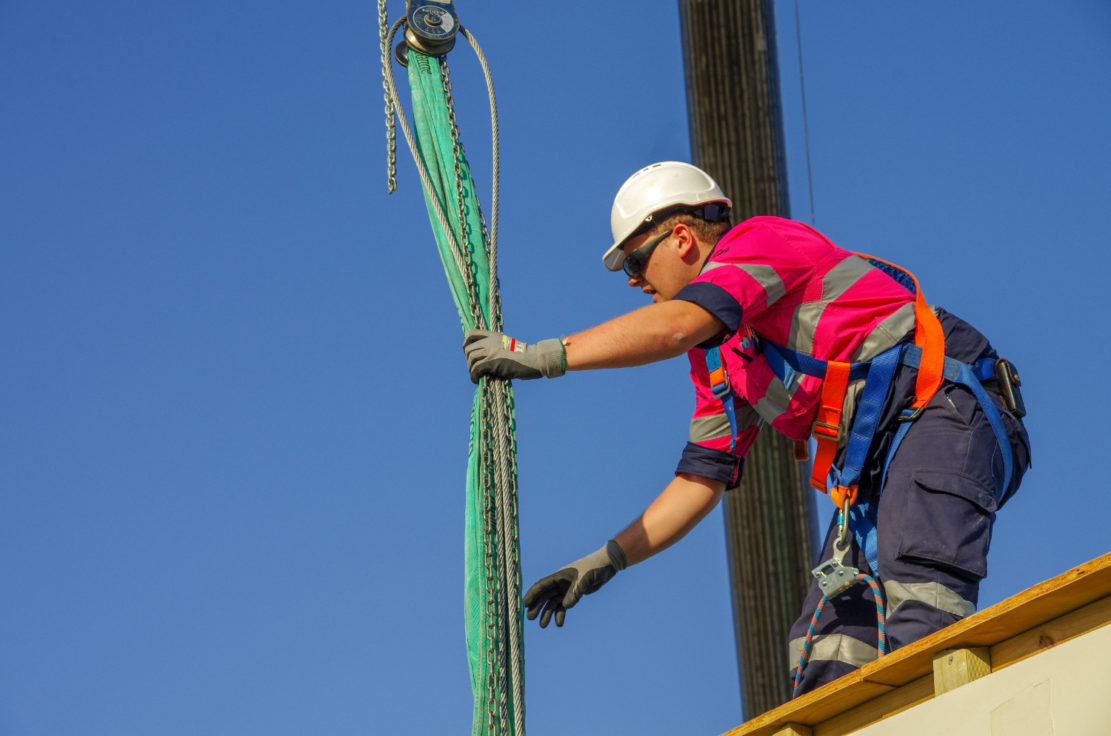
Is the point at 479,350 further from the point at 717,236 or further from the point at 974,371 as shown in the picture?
the point at 974,371

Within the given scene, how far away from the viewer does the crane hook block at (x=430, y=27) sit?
4.02m

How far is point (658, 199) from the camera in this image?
158 inches

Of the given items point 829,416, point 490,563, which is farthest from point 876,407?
point 490,563

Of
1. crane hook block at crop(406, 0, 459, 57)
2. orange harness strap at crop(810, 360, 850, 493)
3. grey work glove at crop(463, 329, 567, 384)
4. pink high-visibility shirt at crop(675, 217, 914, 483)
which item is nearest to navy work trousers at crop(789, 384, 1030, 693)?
orange harness strap at crop(810, 360, 850, 493)

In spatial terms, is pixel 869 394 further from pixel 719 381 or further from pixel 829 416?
pixel 719 381

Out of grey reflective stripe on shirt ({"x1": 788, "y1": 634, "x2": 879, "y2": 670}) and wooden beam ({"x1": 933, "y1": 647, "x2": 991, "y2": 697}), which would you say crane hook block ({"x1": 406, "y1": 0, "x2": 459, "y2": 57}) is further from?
wooden beam ({"x1": 933, "y1": 647, "x2": 991, "y2": 697})

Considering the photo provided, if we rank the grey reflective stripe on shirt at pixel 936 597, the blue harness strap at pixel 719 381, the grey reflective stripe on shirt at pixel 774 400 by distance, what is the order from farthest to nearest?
the blue harness strap at pixel 719 381, the grey reflective stripe on shirt at pixel 774 400, the grey reflective stripe on shirt at pixel 936 597

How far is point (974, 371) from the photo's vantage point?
11.6 feet

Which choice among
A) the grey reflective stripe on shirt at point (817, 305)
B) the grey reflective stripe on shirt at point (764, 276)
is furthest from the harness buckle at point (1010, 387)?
the grey reflective stripe on shirt at point (764, 276)

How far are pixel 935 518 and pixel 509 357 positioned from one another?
3.66 feet

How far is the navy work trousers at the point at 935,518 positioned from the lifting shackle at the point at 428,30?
1762 millimetres

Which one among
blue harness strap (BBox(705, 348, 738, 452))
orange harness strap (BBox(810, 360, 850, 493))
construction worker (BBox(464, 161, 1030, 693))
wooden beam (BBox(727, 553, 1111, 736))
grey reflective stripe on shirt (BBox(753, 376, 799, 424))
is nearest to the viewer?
wooden beam (BBox(727, 553, 1111, 736))

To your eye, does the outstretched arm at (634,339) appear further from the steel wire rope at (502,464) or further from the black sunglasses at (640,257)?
the black sunglasses at (640,257)

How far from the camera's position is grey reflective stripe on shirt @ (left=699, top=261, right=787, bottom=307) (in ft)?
11.4
